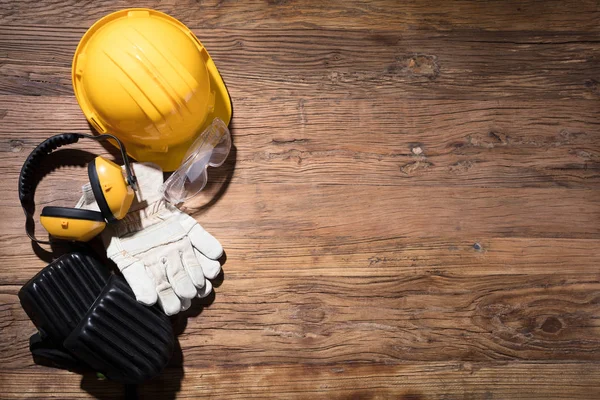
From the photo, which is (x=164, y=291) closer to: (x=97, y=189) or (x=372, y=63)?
(x=97, y=189)

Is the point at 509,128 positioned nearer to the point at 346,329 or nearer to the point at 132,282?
the point at 346,329

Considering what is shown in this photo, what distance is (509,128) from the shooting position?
4.47 feet

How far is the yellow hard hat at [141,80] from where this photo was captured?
3.46 ft

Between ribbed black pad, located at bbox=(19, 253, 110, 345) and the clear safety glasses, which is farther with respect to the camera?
the clear safety glasses

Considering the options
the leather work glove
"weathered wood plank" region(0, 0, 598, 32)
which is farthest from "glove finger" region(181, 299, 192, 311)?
"weathered wood plank" region(0, 0, 598, 32)

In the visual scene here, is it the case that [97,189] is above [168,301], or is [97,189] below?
above

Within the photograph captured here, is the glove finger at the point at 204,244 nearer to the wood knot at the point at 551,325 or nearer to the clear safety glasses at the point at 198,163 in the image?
the clear safety glasses at the point at 198,163

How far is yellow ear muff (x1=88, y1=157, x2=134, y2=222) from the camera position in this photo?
3.49 feet

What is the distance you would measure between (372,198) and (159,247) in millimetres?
549

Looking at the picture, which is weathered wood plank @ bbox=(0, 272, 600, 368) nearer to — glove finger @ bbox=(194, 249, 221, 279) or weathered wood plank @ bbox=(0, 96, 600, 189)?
glove finger @ bbox=(194, 249, 221, 279)

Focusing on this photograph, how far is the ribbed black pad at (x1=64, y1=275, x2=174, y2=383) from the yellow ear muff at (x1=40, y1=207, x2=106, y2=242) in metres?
0.14

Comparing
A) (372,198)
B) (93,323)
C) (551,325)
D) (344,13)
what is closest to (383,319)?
(372,198)

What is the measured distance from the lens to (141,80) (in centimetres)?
105

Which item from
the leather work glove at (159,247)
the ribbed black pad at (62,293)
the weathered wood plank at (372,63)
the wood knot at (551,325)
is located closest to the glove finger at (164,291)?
the leather work glove at (159,247)
